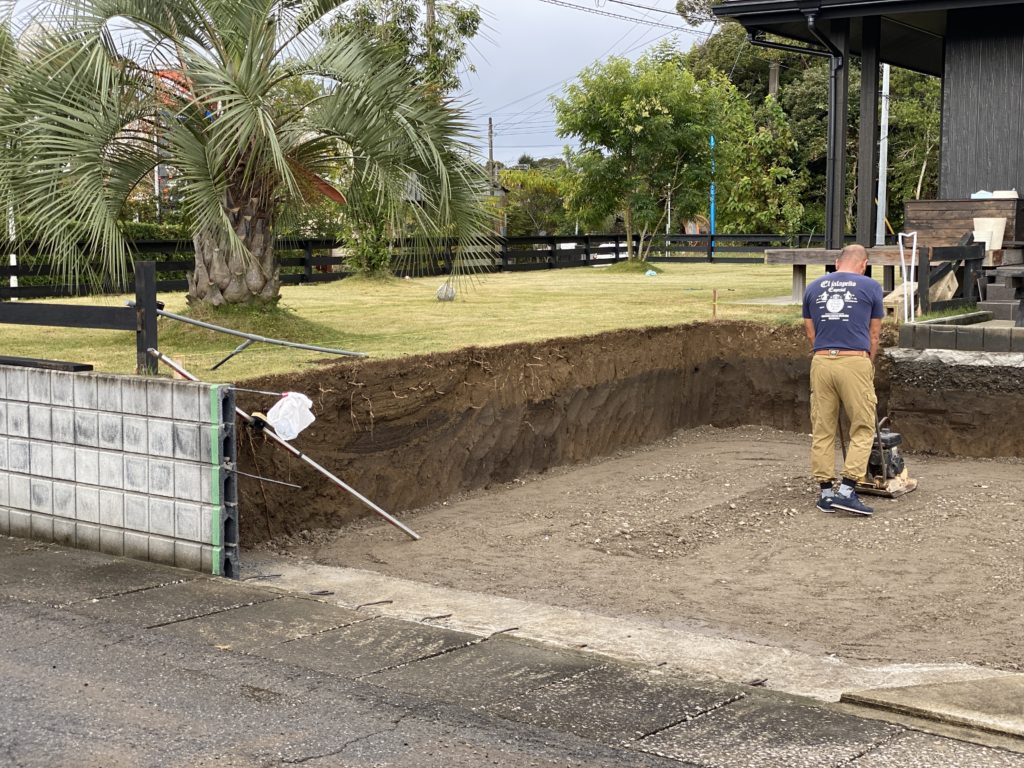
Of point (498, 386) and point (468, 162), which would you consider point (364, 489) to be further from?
point (468, 162)

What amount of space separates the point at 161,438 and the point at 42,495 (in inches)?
48.1

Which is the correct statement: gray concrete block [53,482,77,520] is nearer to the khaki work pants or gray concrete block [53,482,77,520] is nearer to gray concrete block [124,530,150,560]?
gray concrete block [124,530,150,560]

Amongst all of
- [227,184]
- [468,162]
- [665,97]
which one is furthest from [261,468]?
[665,97]

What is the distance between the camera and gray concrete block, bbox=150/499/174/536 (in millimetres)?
7410

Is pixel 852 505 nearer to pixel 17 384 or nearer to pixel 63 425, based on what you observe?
pixel 63 425

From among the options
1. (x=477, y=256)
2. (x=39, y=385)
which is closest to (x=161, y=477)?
(x=39, y=385)

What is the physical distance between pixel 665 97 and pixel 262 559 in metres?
23.2

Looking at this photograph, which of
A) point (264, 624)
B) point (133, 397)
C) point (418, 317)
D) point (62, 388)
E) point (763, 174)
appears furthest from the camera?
point (763, 174)

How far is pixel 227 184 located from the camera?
10.9 metres

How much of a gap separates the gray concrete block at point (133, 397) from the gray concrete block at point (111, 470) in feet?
1.02

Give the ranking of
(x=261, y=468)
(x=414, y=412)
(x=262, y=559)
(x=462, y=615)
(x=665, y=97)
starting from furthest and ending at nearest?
(x=665, y=97) → (x=414, y=412) → (x=261, y=468) → (x=262, y=559) → (x=462, y=615)

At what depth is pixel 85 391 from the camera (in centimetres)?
769

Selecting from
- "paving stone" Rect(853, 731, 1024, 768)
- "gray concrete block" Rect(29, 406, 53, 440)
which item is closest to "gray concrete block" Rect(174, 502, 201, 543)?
"gray concrete block" Rect(29, 406, 53, 440)

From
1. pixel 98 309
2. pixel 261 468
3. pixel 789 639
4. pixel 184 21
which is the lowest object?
pixel 789 639
